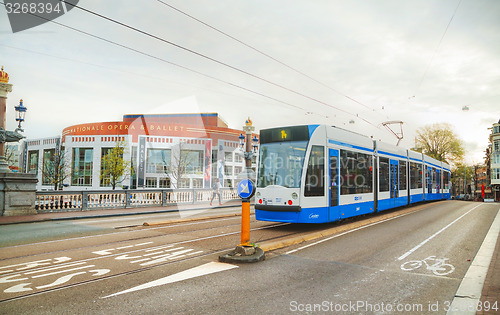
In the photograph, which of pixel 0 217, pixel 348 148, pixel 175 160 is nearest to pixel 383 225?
pixel 348 148

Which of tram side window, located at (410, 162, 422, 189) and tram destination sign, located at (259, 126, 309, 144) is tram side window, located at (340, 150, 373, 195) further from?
tram side window, located at (410, 162, 422, 189)

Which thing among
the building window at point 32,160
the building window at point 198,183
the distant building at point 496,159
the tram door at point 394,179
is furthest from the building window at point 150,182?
the distant building at point 496,159

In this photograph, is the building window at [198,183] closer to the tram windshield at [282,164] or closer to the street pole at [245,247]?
the tram windshield at [282,164]

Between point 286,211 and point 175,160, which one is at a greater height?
point 175,160

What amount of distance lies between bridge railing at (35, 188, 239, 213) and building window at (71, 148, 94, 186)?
52.5 metres

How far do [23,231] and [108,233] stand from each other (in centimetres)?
326

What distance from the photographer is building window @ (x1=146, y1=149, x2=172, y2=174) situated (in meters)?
67.0

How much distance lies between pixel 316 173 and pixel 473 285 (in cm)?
538

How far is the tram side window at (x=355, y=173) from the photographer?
11.2 metres

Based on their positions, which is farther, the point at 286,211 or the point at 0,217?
the point at 0,217

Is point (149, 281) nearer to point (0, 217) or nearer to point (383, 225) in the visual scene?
point (383, 225)

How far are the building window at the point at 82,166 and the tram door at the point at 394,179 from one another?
2606 inches

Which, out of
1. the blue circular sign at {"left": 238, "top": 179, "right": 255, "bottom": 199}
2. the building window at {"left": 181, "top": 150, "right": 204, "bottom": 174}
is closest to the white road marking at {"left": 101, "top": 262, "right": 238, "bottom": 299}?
the blue circular sign at {"left": 238, "top": 179, "right": 255, "bottom": 199}

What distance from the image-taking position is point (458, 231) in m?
10.6
